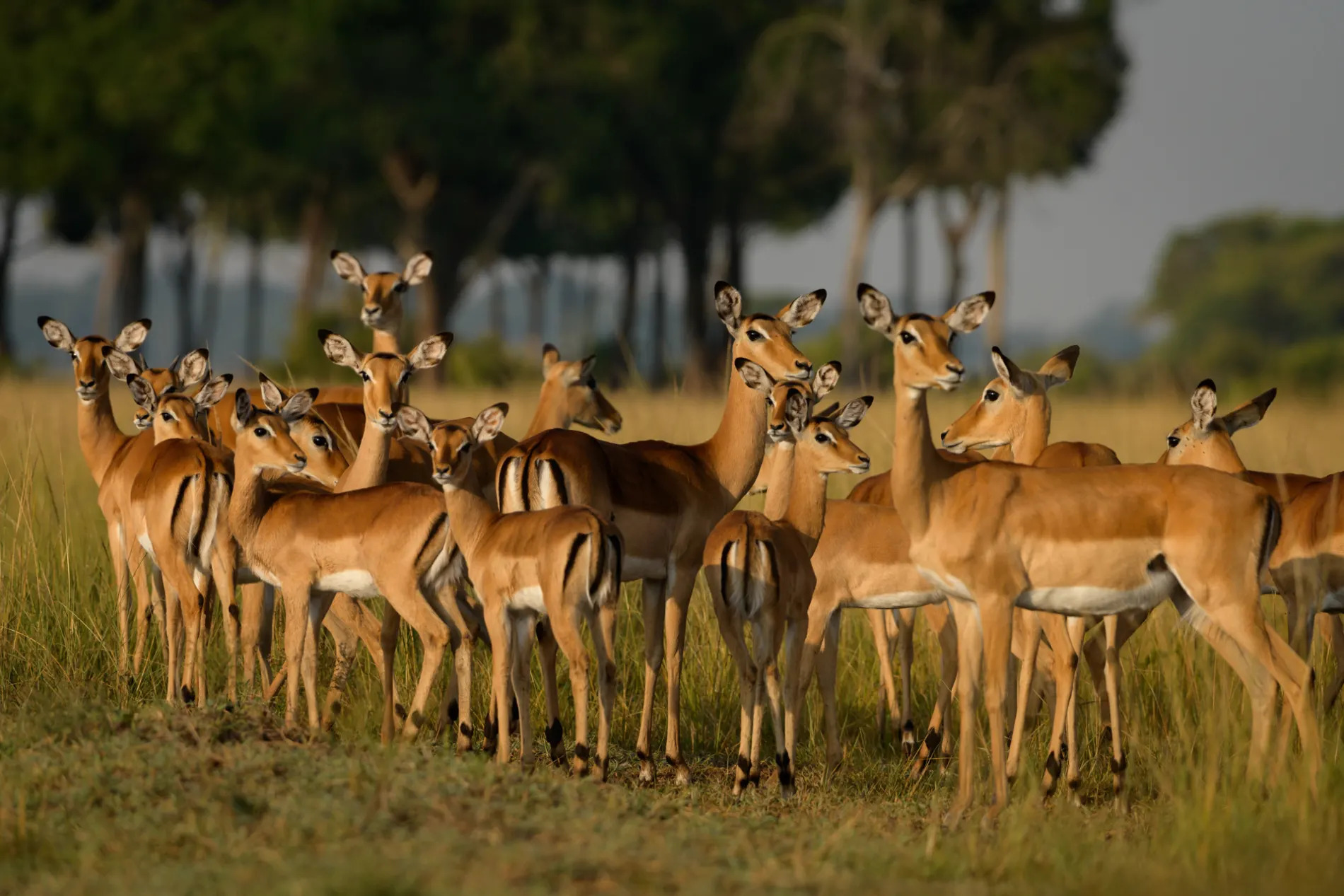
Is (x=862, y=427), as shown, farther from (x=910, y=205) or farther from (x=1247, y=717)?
(x=910, y=205)

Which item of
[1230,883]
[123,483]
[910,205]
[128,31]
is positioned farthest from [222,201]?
[1230,883]

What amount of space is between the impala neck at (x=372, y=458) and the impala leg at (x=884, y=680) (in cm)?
248

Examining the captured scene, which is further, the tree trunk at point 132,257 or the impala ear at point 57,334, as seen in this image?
the tree trunk at point 132,257

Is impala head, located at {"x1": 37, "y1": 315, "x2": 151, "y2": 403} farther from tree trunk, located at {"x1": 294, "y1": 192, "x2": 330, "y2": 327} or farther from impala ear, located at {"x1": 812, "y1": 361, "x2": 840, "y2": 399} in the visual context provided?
tree trunk, located at {"x1": 294, "y1": 192, "x2": 330, "y2": 327}

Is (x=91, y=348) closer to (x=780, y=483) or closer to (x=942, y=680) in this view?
(x=780, y=483)

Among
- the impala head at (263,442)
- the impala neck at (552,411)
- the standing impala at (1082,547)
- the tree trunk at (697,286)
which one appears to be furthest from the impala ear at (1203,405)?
the tree trunk at (697,286)

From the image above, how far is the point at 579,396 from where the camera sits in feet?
31.6

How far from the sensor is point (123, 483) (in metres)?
8.41

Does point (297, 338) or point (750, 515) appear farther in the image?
point (297, 338)

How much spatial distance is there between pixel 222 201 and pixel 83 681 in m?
28.5

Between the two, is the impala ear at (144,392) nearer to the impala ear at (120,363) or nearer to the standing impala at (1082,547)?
the impala ear at (120,363)

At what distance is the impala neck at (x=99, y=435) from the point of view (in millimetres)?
9586

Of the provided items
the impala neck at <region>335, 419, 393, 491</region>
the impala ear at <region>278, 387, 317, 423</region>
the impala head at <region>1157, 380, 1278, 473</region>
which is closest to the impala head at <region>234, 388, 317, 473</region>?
the impala ear at <region>278, 387, 317, 423</region>

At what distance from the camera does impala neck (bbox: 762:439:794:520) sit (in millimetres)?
7621
